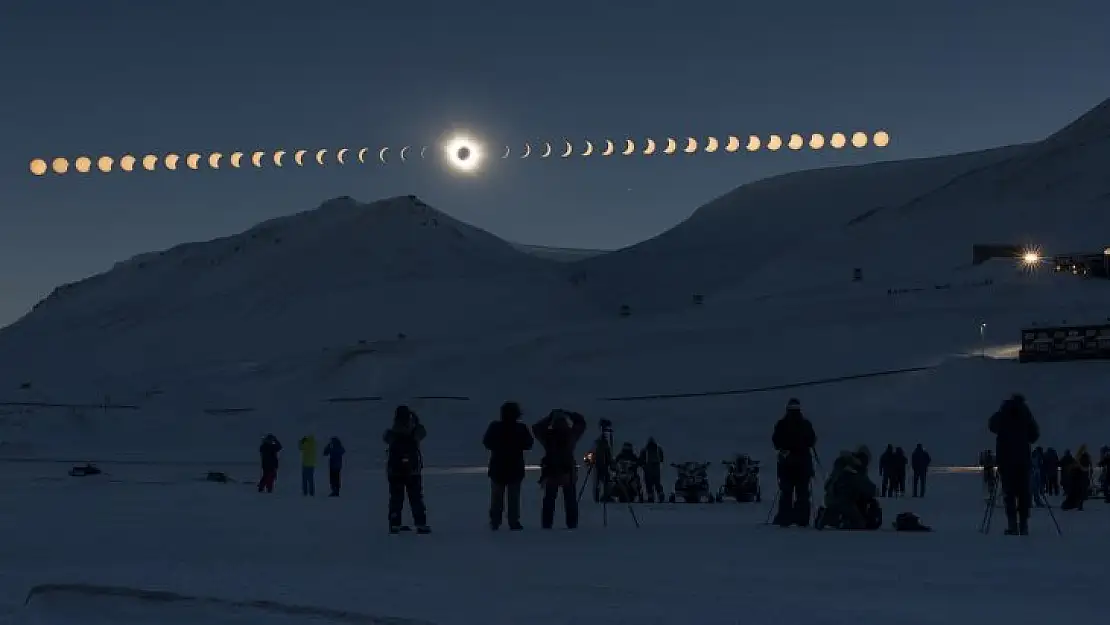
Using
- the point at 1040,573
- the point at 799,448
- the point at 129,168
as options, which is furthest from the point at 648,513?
the point at 129,168

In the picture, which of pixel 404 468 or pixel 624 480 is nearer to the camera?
pixel 404 468

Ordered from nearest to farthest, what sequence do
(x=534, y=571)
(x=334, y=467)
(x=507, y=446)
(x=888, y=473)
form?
(x=534, y=571) < (x=507, y=446) < (x=334, y=467) < (x=888, y=473)

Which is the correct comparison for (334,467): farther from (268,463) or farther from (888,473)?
(888,473)

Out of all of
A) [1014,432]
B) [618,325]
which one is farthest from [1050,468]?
[618,325]

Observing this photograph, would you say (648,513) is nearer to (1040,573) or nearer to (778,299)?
(1040,573)

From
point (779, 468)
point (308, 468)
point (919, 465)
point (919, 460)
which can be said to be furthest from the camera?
point (919, 465)

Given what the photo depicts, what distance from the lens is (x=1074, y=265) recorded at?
76.7 metres

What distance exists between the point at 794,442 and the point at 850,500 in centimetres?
89

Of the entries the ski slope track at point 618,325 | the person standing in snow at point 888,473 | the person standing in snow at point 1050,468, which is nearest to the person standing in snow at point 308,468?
the person standing in snow at point 888,473

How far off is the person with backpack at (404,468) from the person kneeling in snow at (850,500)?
442 cm

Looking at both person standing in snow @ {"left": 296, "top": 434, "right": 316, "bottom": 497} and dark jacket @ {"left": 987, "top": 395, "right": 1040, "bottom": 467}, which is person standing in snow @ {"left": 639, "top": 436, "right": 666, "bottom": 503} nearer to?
person standing in snow @ {"left": 296, "top": 434, "right": 316, "bottom": 497}

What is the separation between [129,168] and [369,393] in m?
24.1

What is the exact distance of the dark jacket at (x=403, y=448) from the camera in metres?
17.6

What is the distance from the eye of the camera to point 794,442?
59.8 ft
